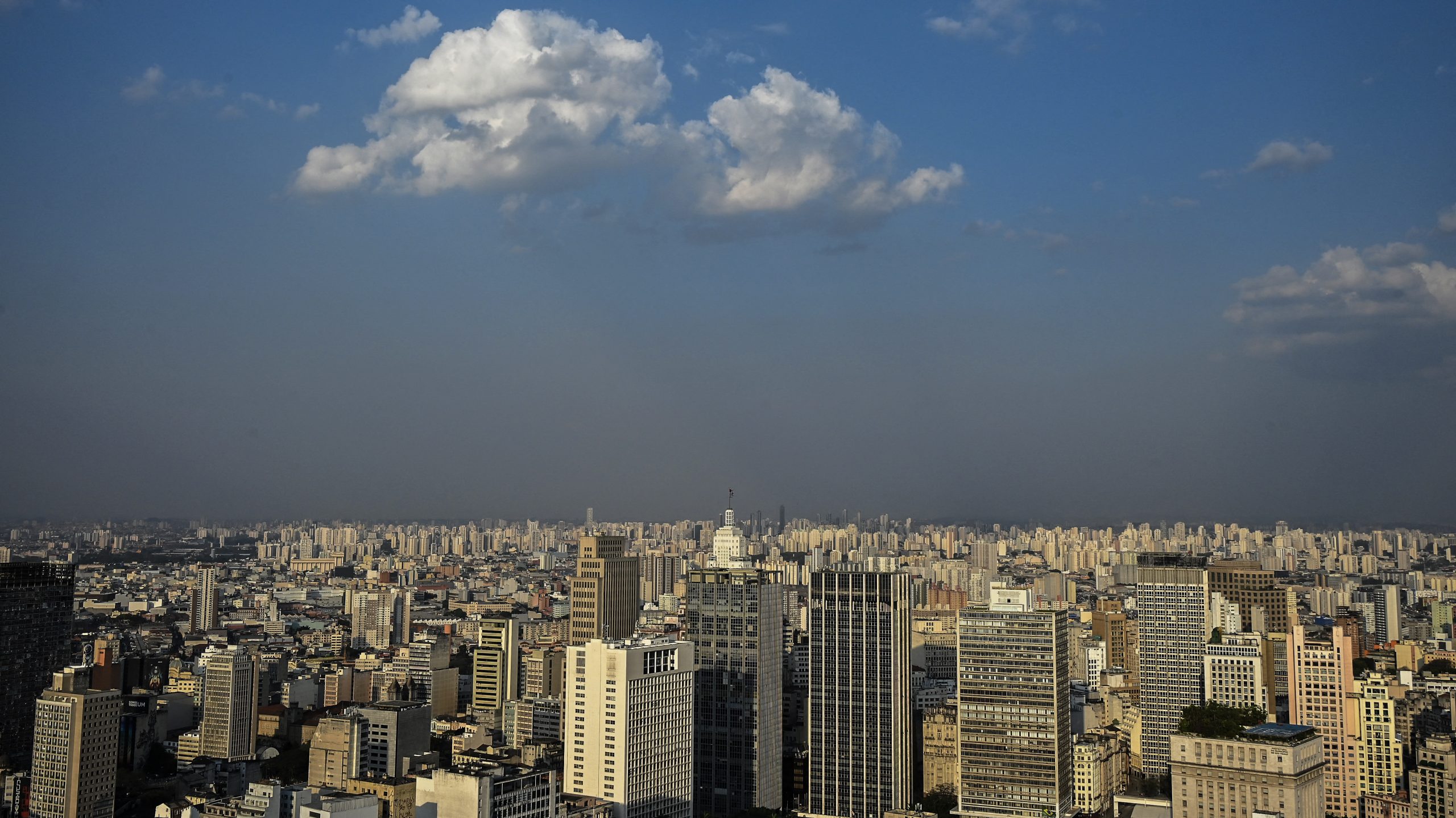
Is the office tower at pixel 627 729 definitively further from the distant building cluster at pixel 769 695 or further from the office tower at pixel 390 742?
the office tower at pixel 390 742

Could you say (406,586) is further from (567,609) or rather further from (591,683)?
(591,683)

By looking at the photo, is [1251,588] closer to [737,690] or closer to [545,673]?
[737,690]

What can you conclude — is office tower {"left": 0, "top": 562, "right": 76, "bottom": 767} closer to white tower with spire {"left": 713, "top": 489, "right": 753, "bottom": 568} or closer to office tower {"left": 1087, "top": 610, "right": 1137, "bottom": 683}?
white tower with spire {"left": 713, "top": 489, "right": 753, "bottom": 568}

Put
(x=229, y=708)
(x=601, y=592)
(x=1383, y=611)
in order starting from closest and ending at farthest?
(x=229, y=708)
(x=601, y=592)
(x=1383, y=611)

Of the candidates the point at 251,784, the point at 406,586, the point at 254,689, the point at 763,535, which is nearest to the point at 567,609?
the point at 763,535

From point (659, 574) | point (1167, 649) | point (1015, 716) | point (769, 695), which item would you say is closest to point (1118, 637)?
point (1167, 649)

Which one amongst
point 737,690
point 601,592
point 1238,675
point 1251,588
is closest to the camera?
point 737,690

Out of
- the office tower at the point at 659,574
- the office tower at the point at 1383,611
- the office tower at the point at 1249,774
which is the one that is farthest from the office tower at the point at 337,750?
the office tower at the point at 1383,611
